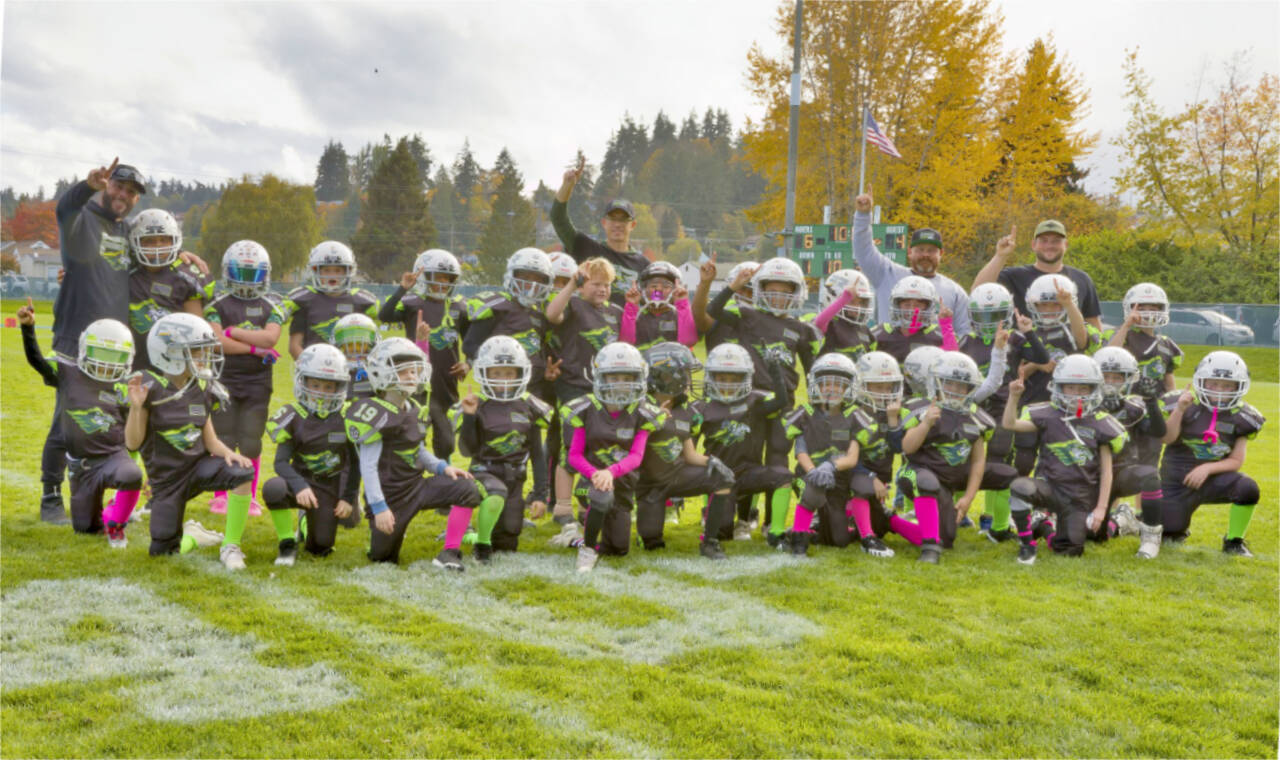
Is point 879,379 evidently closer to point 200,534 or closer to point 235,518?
point 235,518

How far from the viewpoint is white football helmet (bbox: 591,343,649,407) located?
6.89 meters

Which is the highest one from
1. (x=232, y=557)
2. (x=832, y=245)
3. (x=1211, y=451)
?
(x=832, y=245)

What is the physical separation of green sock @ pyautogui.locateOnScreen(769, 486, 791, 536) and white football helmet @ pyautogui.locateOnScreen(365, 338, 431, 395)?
9.59 feet

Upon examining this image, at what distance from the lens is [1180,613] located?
20.3 ft

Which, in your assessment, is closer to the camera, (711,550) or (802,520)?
(711,550)

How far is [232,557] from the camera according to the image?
6.56 m

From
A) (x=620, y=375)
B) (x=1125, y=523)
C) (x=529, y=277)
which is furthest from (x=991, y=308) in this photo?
(x=529, y=277)

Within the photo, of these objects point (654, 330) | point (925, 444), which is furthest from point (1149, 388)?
point (654, 330)

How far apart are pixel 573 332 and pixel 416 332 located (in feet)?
5.10

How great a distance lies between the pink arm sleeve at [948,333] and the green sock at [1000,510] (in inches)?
51.1

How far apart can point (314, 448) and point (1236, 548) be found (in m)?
7.46

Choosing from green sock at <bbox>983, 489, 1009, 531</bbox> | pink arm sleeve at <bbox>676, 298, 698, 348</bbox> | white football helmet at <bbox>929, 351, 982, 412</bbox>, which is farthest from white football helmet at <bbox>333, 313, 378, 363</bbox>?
green sock at <bbox>983, 489, 1009, 531</bbox>

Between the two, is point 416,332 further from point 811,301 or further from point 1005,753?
point 811,301

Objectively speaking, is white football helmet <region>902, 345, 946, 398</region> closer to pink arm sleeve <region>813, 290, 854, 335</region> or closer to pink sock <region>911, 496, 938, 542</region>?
pink arm sleeve <region>813, 290, 854, 335</region>
